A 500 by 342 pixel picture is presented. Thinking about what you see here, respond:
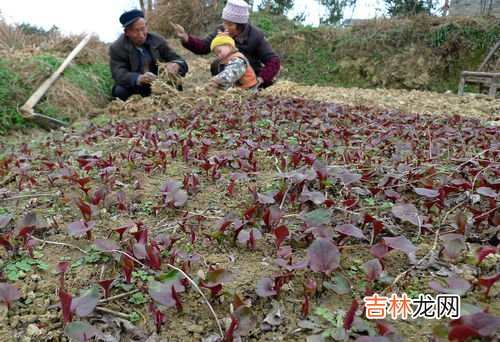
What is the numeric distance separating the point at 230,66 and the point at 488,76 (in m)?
6.45

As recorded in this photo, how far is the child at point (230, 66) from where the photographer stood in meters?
5.66

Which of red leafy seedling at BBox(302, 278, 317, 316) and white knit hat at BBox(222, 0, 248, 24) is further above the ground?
white knit hat at BBox(222, 0, 248, 24)

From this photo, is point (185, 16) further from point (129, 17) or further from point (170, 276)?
point (170, 276)

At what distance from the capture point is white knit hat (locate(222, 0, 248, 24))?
6004mm

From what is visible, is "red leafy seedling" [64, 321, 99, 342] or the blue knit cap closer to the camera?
"red leafy seedling" [64, 321, 99, 342]

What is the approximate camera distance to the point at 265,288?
46.2 inches

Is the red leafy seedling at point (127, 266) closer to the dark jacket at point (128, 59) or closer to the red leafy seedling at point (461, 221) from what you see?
the red leafy seedling at point (461, 221)

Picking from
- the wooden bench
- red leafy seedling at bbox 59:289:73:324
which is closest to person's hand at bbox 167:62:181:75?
red leafy seedling at bbox 59:289:73:324

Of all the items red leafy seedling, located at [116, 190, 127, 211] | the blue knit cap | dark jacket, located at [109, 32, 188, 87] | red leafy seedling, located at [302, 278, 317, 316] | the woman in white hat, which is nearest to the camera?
red leafy seedling, located at [302, 278, 317, 316]

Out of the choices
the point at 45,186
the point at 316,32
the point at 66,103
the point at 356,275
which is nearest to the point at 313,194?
the point at 356,275

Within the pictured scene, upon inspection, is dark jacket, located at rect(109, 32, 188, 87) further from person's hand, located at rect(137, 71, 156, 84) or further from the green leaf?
the green leaf

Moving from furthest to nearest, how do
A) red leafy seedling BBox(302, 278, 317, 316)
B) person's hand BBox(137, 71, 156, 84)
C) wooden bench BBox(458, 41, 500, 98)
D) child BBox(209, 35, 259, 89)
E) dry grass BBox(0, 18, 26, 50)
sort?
wooden bench BBox(458, 41, 500, 98) < dry grass BBox(0, 18, 26, 50) < person's hand BBox(137, 71, 156, 84) < child BBox(209, 35, 259, 89) < red leafy seedling BBox(302, 278, 317, 316)

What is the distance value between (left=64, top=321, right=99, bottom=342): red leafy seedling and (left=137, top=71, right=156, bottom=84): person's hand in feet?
17.3

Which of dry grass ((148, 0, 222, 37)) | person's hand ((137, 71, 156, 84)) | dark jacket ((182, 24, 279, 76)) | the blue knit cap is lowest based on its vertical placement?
person's hand ((137, 71, 156, 84))
